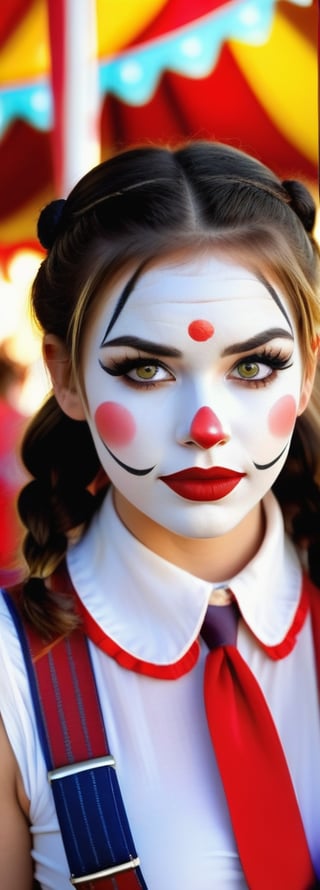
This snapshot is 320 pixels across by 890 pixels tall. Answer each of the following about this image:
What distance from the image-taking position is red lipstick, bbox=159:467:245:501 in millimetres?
1005

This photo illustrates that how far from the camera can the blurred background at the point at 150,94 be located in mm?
2902

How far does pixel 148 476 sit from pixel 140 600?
171mm

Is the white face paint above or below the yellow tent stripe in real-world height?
below

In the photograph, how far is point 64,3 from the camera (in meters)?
1.83

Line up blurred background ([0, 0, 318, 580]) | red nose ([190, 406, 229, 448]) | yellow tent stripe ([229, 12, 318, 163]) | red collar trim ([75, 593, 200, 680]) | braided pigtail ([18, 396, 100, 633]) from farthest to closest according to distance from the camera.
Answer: yellow tent stripe ([229, 12, 318, 163]), blurred background ([0, 0, 318, 580]), braided pigtail ([18, 396, 100, 633]), red collar trim ([75, 593, 200, 680]), red nose ([190, 406, 229, 448])

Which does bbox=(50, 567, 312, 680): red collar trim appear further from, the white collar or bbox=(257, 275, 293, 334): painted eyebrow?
bbox=(257, 275, 293, 334): painted eyebrow

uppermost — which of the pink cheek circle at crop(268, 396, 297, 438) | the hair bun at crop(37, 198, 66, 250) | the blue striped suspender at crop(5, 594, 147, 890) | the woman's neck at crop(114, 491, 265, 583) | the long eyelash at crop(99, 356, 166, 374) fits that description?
the hair bun at crop(37, 198, 66, 250)

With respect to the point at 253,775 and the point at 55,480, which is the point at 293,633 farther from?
the point at 55,480

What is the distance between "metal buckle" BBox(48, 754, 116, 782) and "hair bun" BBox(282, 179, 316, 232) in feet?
1.85

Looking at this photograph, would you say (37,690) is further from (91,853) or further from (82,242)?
(82,242)

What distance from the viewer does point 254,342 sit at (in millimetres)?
1010

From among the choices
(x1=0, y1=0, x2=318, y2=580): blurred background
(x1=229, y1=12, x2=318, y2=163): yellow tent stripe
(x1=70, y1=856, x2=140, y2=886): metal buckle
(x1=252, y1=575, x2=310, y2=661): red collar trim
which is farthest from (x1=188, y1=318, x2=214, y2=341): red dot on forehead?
(x1=229, y1=12, x2=318, y2=163): yellow tent stripe

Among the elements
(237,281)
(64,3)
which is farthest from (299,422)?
(64,3)

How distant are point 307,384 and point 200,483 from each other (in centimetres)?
19
